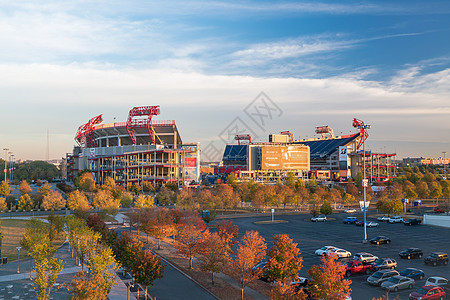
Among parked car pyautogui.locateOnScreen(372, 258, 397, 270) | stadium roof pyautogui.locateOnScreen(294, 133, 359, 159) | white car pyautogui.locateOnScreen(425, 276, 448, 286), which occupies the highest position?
stadium roof pyautogui.locateOnScreen(294, 133, 359, 159)

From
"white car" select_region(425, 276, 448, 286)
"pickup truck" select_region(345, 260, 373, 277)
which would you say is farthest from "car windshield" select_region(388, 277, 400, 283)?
"pickup truck" select_region(345, 260, 373, 277)

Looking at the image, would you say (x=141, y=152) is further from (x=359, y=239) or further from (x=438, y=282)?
(x=438, y=282)

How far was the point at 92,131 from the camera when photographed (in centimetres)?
13588

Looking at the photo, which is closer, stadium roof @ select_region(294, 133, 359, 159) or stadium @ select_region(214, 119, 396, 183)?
stadium @ select_region(214, 119, 396, 183)

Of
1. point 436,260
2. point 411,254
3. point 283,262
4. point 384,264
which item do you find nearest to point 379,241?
point 411,254

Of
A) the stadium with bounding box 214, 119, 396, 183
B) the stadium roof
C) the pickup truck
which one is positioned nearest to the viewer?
the pickup truck

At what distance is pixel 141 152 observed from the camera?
Answer: 379 feet

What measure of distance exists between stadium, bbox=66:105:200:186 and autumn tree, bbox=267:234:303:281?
3461 inches

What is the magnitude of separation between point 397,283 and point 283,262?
9637mm

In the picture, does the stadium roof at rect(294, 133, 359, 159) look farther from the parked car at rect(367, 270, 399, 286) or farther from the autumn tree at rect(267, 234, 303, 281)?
the autumn tree at rect(267, 234, 303, 281)

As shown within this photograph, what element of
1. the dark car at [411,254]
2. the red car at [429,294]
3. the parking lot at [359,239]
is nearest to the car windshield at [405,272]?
the parking lot at [359,239]

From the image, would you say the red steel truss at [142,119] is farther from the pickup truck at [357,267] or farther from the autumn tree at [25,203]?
the pickup truck at [357,267]

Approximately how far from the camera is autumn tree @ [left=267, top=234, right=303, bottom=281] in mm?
25109

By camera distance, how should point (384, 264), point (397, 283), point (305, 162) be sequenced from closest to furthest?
point (397, 283) → point (384, 264) → point (305, 162)
